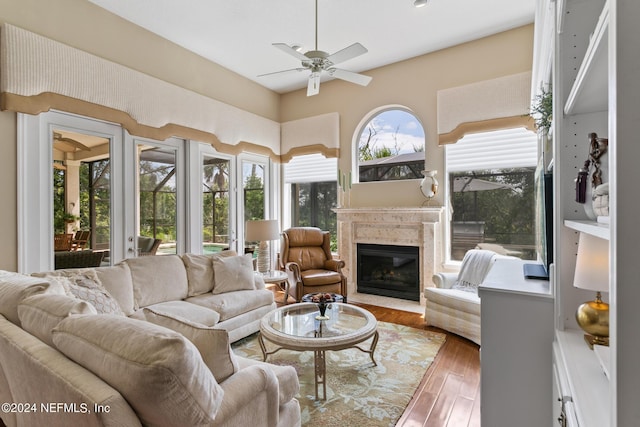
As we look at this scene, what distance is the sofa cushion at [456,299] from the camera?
310 cm

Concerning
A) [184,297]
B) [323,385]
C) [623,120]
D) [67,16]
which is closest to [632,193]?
[623,120]

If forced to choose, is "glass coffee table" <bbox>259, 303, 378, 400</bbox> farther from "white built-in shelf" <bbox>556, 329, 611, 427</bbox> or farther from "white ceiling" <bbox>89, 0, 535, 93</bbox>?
"white ceiling" <bbox>89, 0, 535, 93</bbox>

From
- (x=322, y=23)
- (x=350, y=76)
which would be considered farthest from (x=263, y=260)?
(x=322, y=23)

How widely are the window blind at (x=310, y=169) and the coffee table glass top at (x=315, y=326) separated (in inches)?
112

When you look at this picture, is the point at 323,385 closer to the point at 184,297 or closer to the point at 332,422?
the point at 332,422

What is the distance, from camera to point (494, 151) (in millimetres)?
4031

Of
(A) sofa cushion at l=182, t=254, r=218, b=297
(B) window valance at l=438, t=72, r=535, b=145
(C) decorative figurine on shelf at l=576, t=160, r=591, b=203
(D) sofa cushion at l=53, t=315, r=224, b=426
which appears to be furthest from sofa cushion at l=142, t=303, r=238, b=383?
(B) window valance at l=438, t=72, r=535, b=145

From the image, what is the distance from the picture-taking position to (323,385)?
88.8 inches

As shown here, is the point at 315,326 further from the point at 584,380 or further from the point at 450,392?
the point at 584,380

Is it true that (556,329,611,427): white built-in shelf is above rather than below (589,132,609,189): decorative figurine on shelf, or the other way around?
below

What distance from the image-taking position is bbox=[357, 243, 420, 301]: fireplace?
15.0 ft

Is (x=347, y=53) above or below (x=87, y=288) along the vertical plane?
above

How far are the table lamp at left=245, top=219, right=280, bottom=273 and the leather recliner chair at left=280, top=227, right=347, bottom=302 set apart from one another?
0.31 meters

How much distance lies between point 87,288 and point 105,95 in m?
2.14
